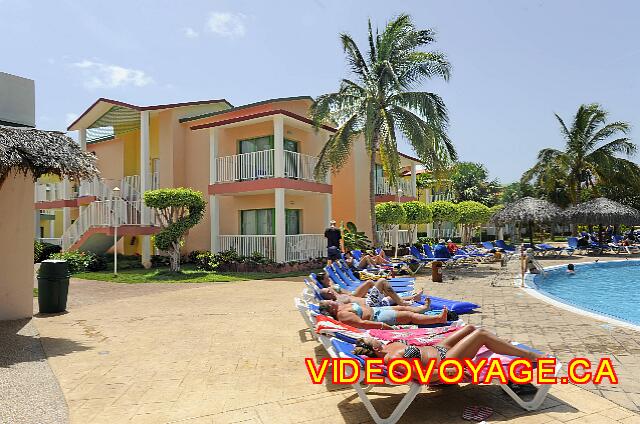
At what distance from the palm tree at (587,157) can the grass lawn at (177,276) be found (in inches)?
884

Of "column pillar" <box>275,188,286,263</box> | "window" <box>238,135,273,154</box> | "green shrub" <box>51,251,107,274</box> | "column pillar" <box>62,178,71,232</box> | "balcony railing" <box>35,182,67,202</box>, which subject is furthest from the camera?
"balcony railing" <box>35,182,67,202</box>

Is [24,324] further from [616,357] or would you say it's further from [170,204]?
[616,357]

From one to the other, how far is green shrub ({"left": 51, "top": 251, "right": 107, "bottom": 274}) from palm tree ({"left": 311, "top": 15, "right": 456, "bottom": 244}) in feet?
31.2

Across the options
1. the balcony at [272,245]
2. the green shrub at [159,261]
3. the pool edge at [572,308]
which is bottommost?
the pool edge at [572,308]

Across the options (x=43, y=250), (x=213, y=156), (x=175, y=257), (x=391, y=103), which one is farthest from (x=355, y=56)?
(x=43, y=250)

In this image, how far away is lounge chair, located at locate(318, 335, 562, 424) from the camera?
11.1ft

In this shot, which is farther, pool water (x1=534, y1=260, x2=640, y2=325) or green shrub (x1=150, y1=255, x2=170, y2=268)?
green shrub (x1=150, y1=255, x2=170, y2=268)

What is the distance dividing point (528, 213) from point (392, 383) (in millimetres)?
21747

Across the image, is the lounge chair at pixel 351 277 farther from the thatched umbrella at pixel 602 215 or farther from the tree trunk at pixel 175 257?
the thatched umbrella at pixel 602 215

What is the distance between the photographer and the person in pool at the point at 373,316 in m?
5.05

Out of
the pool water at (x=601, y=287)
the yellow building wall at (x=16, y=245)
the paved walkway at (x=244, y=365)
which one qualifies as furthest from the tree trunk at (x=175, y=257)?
the pool water at (x=601, y=287)

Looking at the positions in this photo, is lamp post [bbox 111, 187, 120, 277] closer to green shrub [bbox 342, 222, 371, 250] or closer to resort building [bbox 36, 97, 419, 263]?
resort building [bbox 36, 97, 419, 263]

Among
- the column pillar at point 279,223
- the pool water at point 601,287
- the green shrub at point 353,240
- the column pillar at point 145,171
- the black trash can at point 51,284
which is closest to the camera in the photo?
the black trash can at point 51,284

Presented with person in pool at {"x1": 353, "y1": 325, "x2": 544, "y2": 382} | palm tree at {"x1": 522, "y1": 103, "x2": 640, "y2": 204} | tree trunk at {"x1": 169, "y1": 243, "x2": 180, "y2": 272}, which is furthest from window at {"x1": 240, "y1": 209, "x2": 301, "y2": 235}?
palm tree at {"x1": 522, "y1": 103, "x2": 640, "y2": 204}
